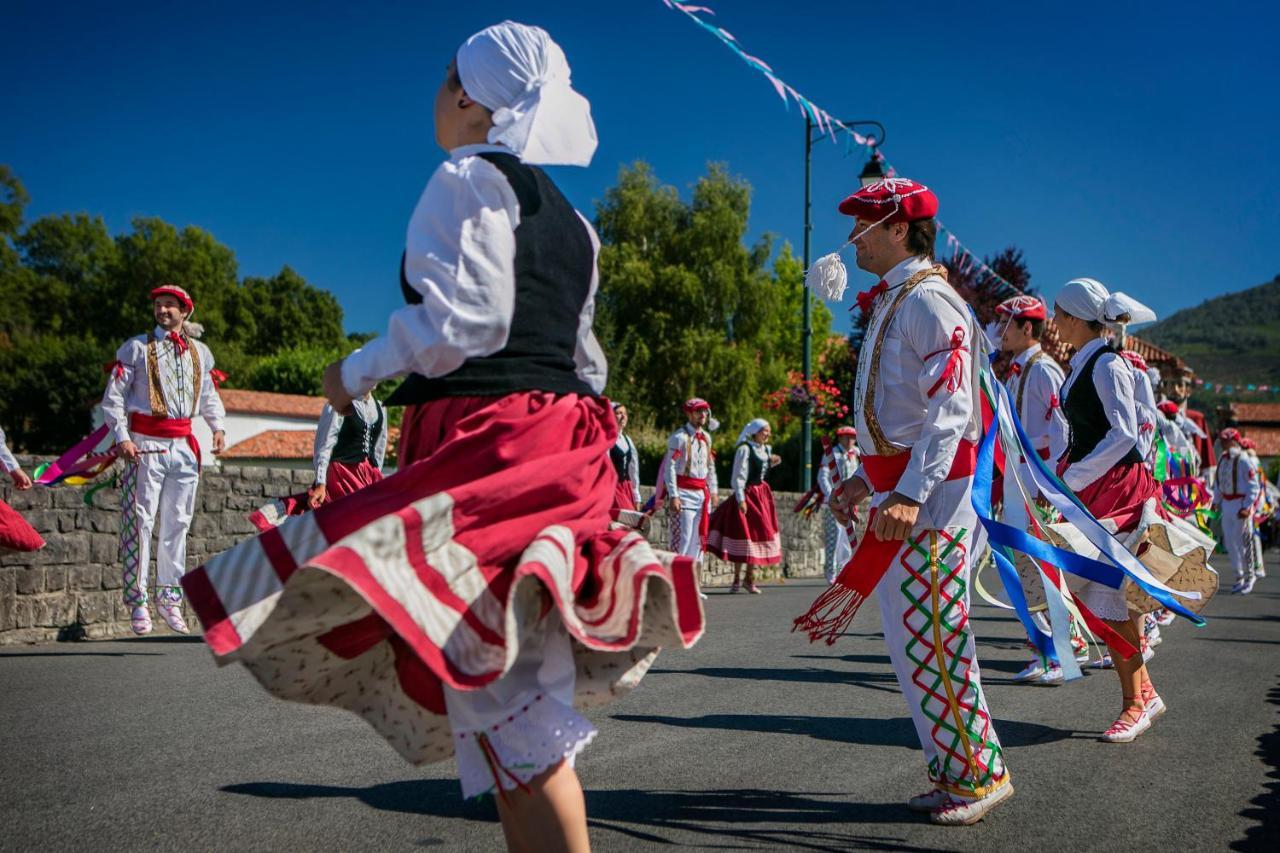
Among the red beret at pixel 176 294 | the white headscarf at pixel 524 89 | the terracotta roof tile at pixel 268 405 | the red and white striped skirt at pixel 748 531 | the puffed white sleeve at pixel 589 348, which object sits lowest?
the red and white striped skirt at pixel 748 531

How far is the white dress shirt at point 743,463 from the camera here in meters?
15.0

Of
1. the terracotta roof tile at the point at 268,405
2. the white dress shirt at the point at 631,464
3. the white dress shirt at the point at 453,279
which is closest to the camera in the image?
the white dress shirt at the point at 453,279

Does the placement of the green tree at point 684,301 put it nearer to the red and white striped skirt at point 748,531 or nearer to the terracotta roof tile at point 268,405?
the terracotta roof tile at point 268,405

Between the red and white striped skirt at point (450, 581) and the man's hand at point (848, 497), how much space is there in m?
A: 1.57

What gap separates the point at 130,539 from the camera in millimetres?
7410

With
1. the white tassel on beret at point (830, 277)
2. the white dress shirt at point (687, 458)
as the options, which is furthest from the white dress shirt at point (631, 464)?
the white tassel on beret at point (830, 277)

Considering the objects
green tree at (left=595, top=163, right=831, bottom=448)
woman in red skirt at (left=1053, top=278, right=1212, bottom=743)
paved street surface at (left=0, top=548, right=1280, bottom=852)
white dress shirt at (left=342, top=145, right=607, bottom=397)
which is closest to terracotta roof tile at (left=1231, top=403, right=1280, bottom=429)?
green tree at (left=595, top=163, right=831, bottom=448)

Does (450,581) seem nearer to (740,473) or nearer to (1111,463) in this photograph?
(1111,463)

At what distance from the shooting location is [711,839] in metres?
3.21

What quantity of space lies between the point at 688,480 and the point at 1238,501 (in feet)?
27.2

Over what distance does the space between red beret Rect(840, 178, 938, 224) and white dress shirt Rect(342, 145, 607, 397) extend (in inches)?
75.3

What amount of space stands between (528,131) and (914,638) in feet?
6.73

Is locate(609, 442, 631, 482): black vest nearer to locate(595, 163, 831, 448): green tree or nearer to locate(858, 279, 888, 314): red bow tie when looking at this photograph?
locate(858, 279, 888, 314): red bow tie

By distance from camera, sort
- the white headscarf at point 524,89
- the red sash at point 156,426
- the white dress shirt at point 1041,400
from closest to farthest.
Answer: the white headscarf at point 524,89 < the white dress shirt at point 1041,400 < the red sash at point 156,426
